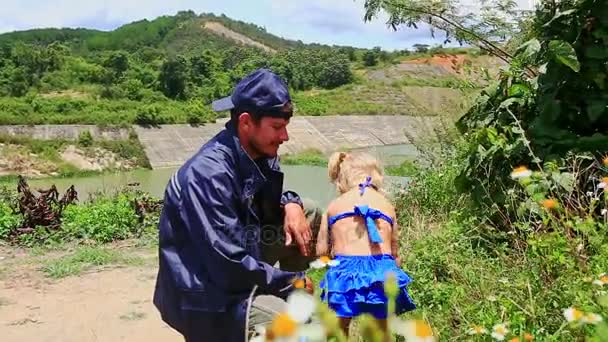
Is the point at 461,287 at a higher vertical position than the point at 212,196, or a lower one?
lower

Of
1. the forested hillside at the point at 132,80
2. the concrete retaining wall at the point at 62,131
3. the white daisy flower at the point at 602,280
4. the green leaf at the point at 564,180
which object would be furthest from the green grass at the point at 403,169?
the forested hillside at the point at 132,80

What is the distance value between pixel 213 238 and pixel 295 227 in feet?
2.02

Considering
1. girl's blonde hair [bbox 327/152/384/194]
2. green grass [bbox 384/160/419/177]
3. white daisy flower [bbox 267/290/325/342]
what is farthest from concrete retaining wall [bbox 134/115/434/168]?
white daisy flower [bbox 267/290/325/342]

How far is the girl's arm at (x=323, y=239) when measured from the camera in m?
2.99

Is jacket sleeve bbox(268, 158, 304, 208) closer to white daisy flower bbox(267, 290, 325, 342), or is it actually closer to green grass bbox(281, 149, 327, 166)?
white daisy flower bbox(267, 290, 325, 342)

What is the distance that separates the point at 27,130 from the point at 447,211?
32686 millimetres

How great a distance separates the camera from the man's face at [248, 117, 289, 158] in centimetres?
230

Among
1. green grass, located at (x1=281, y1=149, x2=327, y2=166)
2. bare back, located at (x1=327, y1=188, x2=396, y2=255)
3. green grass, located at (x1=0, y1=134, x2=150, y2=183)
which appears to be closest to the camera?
bare back, located at (x1=327, y1=188, x2=396, y2=255)

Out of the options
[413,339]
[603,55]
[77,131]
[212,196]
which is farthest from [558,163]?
[77,131]

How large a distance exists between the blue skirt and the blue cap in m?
0.87

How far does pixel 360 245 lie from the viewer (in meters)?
2.96

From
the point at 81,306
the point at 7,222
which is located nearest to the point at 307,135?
the point at 7,222

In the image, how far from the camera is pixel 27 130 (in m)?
33.7

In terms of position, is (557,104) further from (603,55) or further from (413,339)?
(413,339)
